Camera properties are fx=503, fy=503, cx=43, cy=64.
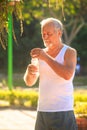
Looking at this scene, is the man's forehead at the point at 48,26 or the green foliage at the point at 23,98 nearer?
the man's forehead at the point at 48,26

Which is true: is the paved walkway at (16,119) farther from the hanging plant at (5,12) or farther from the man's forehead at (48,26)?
the man's forehead at (48,26)

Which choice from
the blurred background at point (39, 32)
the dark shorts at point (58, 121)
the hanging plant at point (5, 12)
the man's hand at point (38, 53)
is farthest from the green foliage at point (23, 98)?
the man's hand at point (38, 53)

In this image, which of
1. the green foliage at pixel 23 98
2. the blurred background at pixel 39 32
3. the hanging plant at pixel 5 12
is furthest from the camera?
the blurred background at pixel 39 32

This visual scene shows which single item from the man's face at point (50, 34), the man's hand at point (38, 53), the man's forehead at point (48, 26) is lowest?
the man's hand at point (38, 53)

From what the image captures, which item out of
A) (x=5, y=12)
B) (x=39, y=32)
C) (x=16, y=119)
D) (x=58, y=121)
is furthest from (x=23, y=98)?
(x=39, y=32)

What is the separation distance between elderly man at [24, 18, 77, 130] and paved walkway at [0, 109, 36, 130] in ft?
19.5

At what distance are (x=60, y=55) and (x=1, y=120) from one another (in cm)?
756

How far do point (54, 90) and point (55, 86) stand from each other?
31 mm

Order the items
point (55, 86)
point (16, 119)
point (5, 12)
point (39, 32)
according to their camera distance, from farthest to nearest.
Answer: point (39, 32) < point (16, 119) < point (5, 12) < point (55, 86)

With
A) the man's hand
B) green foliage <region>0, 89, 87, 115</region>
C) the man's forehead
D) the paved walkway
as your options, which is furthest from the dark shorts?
green foliage <region>0, 89, 87, 115</region>

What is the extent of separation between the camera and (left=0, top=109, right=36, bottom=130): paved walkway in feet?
32.6

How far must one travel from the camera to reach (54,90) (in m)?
3.77

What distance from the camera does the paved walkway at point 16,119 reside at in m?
9.94

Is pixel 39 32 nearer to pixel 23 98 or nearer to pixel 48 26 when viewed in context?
pixel 23 98
